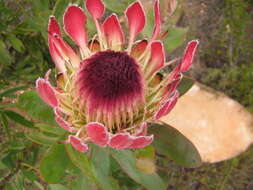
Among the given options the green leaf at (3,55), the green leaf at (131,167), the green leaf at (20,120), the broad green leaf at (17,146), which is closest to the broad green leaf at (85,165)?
the green leaf at (131,167)

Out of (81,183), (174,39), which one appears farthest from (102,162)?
(174,39)

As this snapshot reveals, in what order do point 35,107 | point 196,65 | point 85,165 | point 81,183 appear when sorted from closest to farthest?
point 85,165, point 35,107, point 81,183, point 196,65

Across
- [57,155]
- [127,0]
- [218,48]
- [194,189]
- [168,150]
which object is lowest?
[194,189]

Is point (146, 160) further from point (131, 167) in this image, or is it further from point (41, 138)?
point (41, 138)

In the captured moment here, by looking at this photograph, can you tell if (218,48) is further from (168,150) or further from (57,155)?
(57,155)

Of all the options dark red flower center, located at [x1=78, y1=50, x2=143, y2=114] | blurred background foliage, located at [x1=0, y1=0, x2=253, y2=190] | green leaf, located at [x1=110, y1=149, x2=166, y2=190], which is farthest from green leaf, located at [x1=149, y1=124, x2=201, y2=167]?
blurred background foliage, located at [x1=0, y1=0, x2=253, y2=190]

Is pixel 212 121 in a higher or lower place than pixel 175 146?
lower

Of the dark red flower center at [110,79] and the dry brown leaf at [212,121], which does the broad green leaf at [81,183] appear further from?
the dry brown leaf at [212,121]

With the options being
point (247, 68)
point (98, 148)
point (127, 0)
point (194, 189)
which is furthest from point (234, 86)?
point (98, 148)
